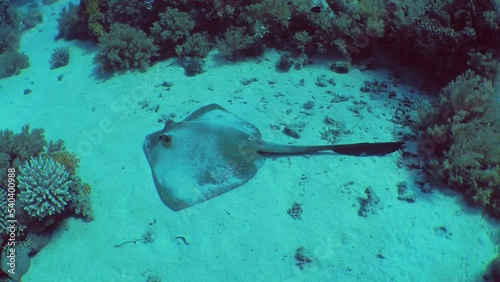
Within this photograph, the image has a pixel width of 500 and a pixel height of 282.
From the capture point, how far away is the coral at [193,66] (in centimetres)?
730

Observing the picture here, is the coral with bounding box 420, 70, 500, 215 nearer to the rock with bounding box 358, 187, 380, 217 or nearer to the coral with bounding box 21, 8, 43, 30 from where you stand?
the rock with bounding box 358, 187, 380, 217

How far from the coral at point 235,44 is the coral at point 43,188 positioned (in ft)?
13.9

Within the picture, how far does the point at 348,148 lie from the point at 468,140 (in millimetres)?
1684

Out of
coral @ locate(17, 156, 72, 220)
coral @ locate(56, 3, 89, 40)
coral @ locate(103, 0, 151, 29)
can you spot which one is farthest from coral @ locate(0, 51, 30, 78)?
coral @ locate(17, 156, 72, 220)

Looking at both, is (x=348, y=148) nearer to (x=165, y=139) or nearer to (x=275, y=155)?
(x=275, y=155)

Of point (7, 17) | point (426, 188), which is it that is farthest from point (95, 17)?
point (426, 188)

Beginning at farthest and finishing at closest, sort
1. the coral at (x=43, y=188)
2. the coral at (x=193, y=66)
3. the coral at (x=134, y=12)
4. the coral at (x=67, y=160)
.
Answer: the coral at (x=134, y=12) < the coral at (x=193, y=66) < the coral at (x=67, y=160) < the coral at (x=43, y=188)

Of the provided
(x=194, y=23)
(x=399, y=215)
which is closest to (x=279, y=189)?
(x=399, y=215)

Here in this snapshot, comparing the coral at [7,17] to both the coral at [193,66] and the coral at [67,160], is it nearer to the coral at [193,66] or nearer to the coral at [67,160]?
the coral at [193,66]

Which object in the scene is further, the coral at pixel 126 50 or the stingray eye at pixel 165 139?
the coral at pixel 126 50

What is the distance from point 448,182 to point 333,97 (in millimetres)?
2512

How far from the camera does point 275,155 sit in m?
5.10

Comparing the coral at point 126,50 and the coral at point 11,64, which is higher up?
the coral at point 126,50

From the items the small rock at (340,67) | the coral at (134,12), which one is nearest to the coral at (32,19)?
the coral at (134,12)
